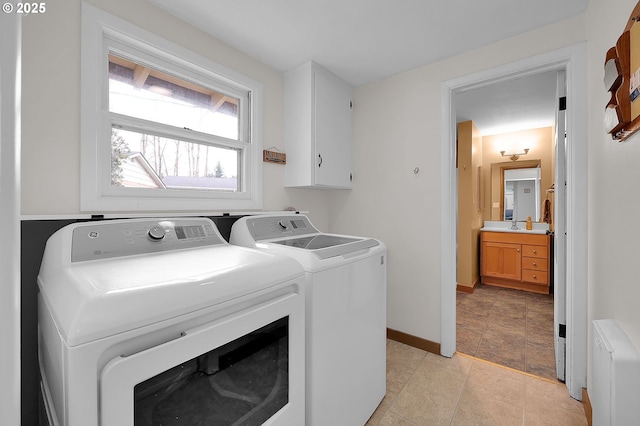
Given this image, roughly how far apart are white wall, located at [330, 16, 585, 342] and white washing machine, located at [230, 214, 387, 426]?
2.69ft

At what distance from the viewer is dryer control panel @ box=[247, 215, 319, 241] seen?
176cm

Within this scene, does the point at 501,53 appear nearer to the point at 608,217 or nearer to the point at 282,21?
the point at 608,217

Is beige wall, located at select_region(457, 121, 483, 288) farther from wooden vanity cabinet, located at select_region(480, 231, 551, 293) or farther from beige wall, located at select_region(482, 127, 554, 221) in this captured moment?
beige wall, located at select_region(482, 127, 554, 221)

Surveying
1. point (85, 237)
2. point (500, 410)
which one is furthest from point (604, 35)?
point (85, 237)

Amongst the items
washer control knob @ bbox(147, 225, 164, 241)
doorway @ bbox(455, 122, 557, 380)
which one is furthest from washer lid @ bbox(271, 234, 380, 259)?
doorway @ bbox(455, 122, 557, 380)

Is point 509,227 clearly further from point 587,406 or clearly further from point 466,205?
point 587,406

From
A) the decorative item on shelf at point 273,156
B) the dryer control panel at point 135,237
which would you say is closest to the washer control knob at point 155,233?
the dryer control panel at point 135,237

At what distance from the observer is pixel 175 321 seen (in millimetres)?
737

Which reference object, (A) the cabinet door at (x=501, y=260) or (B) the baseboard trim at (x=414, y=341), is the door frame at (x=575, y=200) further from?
(A) the cabinet door at (x=501, y=260)

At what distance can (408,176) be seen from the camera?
2445 millimetres

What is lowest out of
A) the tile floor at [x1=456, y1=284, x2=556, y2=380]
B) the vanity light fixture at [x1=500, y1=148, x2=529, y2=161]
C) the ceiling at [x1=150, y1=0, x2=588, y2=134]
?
the tile floor at [x1=456, y1=284, x2=556, y2=380]

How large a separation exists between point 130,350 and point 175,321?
110mm

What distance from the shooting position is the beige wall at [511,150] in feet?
14.0

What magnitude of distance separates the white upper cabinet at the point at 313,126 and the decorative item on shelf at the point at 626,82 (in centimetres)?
170
